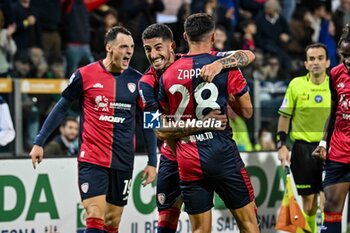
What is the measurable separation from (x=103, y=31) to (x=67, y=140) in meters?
3.36

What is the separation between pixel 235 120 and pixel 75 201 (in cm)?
319

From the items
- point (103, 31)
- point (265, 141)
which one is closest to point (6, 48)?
point (103, 31)

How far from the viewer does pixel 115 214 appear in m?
9.18

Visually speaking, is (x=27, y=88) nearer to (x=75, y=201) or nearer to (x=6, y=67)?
(x=6, y=67)

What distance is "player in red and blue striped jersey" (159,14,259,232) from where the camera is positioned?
24.6 feet

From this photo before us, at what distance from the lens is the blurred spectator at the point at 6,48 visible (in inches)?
516

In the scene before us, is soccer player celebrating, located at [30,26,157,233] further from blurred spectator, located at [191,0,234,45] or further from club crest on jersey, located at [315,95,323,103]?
blurred spectator, located at [191,0,234,45]

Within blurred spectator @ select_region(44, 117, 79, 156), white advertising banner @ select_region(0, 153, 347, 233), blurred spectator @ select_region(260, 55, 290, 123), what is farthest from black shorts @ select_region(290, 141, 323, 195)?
blurred spectator @ select_region(44, 117, 79, 156)

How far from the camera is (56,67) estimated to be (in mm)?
13492

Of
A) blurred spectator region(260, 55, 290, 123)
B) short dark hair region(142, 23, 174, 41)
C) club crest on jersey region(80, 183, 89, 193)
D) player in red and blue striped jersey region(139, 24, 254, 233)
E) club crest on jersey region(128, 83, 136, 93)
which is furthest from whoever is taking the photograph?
blurred spectator region(260, 55, 290, 123)

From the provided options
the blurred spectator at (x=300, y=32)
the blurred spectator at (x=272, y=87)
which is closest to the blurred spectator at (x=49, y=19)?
the blurred spectator at (x=272, y=87)

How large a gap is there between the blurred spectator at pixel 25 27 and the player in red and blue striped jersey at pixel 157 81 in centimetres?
554

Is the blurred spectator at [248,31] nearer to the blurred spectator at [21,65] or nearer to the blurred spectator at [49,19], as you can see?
the blurred spectator at [49,19]

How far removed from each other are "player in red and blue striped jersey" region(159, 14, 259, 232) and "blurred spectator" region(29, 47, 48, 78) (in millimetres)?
5755
